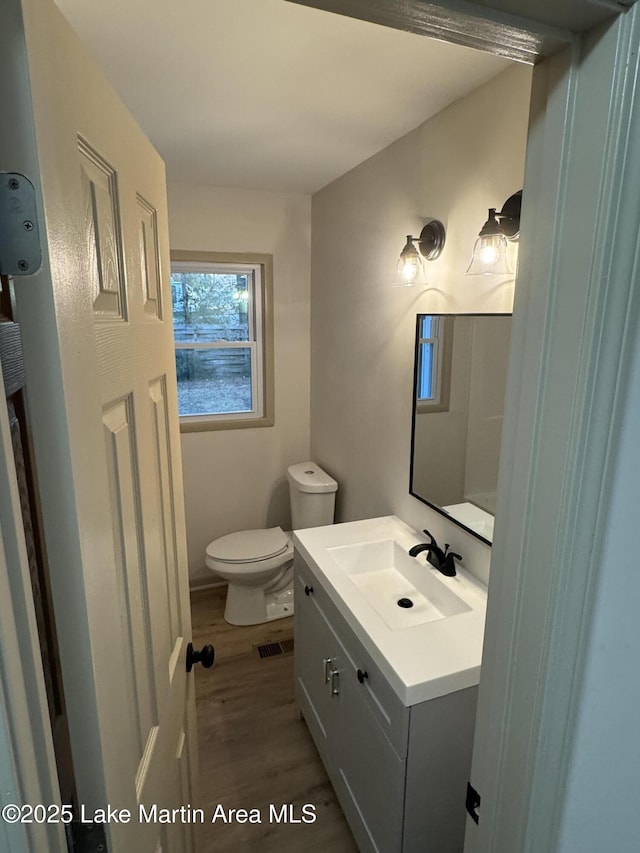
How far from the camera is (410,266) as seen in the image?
5.96 ft

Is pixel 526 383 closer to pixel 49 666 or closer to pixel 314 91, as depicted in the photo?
pixel 49 666

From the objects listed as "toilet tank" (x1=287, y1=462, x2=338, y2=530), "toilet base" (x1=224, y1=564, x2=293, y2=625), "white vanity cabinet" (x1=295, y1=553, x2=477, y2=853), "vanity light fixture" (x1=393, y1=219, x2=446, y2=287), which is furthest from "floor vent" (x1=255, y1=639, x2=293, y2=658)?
"vanity light fixture" (x1=393, y1=219, x2=446, y2=287)

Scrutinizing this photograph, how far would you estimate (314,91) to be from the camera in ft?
5.07

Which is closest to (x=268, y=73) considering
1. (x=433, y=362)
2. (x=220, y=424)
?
(x=433, y=362)

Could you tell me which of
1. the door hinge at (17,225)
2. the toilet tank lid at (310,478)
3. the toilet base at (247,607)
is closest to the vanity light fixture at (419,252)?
the toilet tank lid at (310,478)

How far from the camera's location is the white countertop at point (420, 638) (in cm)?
124

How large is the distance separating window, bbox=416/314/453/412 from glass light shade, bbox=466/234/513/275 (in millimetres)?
304

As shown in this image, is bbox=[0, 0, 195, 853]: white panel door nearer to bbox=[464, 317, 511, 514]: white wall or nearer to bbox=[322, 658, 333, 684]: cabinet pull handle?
bbox=[322, 658, 333, 684]: cabinet pull handle

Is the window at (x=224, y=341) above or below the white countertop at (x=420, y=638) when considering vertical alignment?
above

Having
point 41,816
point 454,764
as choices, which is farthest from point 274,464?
point 41,816

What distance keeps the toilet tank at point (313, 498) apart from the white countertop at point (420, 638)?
0.82 m

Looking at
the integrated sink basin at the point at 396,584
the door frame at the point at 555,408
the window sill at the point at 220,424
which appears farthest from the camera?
the window sill at the point at 220,424

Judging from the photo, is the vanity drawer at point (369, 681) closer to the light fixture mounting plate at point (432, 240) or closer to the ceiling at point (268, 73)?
the light fixture mounting plate at point (432, 240)

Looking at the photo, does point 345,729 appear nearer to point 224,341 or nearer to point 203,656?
point 203,656
